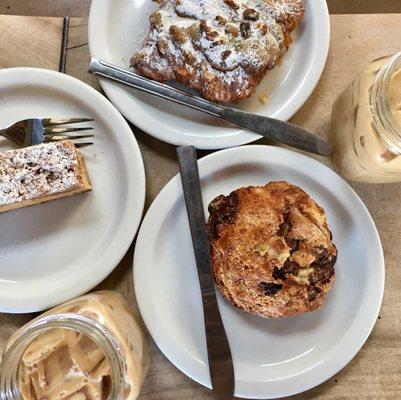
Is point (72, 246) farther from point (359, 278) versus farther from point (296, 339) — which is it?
point (359, 278)

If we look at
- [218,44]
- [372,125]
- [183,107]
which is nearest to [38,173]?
[183,107]

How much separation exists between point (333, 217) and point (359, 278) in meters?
0.15

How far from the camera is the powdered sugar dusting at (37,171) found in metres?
1.16

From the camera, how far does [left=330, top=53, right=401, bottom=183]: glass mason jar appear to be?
1.10 meters

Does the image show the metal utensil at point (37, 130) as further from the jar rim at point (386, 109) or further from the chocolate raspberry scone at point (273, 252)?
the jar rim at point (386, 109)

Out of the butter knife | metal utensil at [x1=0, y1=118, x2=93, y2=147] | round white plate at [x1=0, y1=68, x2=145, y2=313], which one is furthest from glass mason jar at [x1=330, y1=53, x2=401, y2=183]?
metal utensil at [x1=0, y1=118, x2=93, y2=147]

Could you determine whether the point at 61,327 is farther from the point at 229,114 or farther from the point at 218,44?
the point at 218,44

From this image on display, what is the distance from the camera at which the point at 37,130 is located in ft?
4.02

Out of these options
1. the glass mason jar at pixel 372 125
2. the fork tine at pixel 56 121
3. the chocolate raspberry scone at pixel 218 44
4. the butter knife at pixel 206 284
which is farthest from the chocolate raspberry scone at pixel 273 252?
the fork tine at pixel 56 121

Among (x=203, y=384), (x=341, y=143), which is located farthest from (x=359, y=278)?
(x=203, y=384)

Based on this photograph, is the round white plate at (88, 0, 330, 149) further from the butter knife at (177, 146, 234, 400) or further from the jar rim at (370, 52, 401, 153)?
the jar rim at (370, 52, 401, 153)

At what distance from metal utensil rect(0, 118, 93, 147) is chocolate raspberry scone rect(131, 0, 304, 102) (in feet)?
0.72

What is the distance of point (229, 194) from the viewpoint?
1.21 meters

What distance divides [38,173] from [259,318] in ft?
1.96
